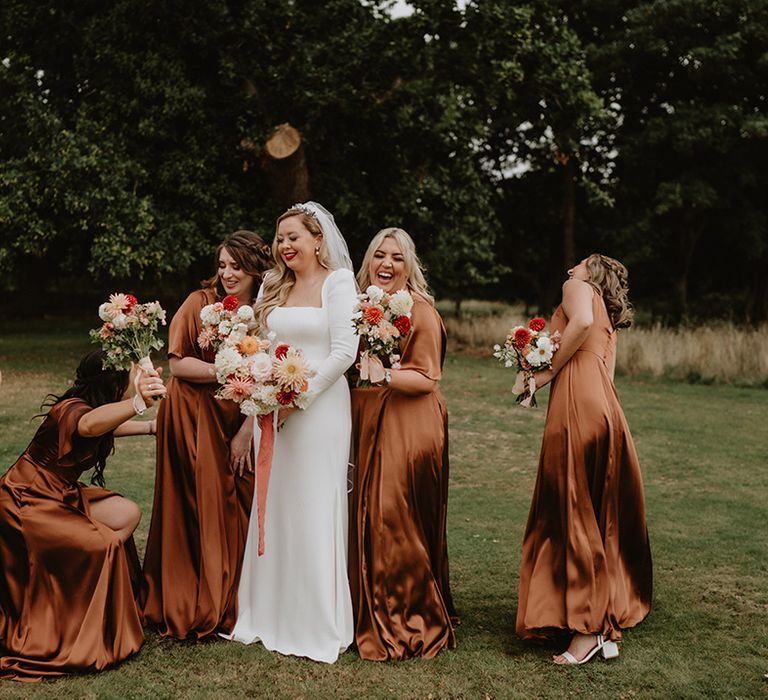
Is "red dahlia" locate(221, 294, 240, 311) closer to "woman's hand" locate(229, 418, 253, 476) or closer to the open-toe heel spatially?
"woman's hand" locate(229, 418, 253, 476)

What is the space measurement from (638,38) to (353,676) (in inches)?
965

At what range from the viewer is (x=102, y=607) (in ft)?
15.3

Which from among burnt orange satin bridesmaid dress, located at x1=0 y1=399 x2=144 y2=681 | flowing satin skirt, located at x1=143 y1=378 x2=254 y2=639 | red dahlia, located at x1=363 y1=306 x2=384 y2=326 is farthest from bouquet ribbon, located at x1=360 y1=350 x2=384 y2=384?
burnt orange satin bridesmaid dress, located at x1=0 y1=399 x2=144 y2=681

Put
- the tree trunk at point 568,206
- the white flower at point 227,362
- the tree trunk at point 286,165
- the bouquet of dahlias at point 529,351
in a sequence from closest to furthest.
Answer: the white flower at point 227,362 < the bouquet of dahlias at point 529,351 < the tree trunk at point 286,165 < the tree trunk at point 568,206

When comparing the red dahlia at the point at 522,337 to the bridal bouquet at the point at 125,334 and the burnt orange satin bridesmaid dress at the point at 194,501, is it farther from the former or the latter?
the bridal bouquet at the point at 125,334

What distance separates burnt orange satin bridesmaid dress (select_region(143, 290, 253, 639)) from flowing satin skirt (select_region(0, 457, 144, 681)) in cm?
54

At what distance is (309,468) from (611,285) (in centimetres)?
225

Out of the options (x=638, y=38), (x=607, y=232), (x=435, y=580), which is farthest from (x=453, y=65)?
(x=435, y=580)

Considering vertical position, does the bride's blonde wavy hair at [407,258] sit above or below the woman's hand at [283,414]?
above

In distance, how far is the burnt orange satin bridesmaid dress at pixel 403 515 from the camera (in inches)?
195

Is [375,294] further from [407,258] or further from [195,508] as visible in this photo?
→ [195,508]

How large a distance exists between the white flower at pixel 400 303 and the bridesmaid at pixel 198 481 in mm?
1330

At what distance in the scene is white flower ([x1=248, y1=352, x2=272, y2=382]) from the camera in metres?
→ 4.46

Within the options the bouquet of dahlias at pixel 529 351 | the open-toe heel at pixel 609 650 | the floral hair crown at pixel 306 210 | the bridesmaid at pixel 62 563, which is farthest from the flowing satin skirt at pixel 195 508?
the open-toe heel at pixel 609 650
